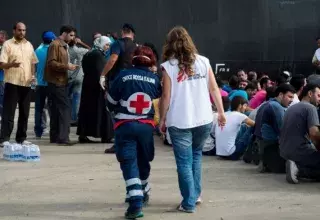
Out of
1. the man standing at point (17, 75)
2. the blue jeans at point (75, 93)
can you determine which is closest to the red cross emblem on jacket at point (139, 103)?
the man standing at point (17, 75)

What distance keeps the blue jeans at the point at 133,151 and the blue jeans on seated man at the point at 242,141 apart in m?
3.62

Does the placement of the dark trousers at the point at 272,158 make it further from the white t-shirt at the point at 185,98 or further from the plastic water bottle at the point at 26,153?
the plastic water bottle at the point at 26,153

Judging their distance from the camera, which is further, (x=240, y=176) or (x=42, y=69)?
(x=42, y=69)

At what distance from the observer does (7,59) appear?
501 inches

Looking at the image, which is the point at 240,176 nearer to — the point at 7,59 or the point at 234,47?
the point at 7,59

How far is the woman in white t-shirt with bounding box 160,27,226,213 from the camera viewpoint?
27.2ft

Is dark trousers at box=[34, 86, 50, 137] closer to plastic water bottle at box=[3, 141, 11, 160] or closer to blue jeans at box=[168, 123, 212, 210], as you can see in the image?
plastic water bottle at box=[3, 141, 11, 160]

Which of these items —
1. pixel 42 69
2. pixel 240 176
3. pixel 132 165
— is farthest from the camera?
pixel 42 69

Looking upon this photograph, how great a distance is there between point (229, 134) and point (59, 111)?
271cm

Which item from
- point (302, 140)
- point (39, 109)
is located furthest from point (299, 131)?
point (39, 109)

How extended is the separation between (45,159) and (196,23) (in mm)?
6642

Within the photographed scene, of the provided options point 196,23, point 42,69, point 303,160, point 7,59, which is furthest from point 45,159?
point 196,23

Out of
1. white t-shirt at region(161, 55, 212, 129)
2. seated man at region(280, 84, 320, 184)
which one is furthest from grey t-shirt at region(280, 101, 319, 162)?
white t-shirt at region(161, 55, 212, 129)

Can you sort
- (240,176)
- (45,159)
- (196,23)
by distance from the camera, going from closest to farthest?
1. (240,176)
2. (45,159)
3. (196,23)
